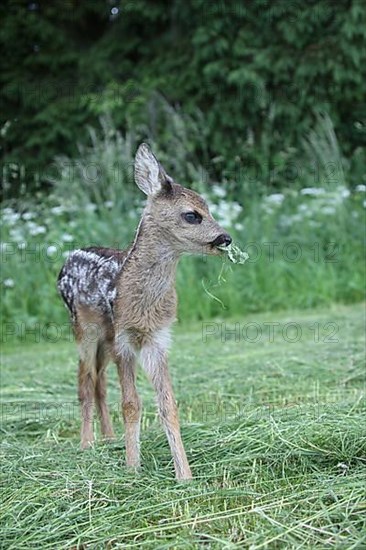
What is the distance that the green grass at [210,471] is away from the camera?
9.57 feet

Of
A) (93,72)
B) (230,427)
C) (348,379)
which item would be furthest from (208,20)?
(230,427)

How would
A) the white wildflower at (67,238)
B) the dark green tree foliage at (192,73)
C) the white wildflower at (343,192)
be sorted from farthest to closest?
the dark green tree foliage at (192,73), the white wildflower at (343,192), the white wildflower at (67,238)

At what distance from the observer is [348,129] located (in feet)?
45.4

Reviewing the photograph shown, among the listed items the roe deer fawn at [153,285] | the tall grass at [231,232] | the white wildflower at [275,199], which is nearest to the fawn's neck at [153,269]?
the roe deer fawn at [153,285]

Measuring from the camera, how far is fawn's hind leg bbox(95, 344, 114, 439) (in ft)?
15.1

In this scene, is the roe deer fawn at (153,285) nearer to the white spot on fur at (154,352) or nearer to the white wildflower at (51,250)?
the white spot on fur at (154,352)

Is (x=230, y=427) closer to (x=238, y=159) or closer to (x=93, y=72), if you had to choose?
(x=238, y=159)

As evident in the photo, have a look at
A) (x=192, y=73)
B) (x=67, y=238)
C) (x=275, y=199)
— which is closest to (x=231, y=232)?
(x=275, y=199)

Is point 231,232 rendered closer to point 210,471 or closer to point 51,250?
point 51,250

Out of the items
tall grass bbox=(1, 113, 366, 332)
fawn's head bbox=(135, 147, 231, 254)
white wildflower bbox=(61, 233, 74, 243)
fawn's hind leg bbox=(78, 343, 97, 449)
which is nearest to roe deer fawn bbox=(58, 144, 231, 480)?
fawn's head bbox=(135, 147, 231, 254)

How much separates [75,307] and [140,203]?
271 inches

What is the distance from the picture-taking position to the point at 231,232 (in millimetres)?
10484

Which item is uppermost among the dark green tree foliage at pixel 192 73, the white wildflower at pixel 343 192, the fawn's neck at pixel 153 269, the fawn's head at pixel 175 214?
the dark green tree foliage at pixel 192 73

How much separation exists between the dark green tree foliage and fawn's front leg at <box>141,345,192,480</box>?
859 cm
